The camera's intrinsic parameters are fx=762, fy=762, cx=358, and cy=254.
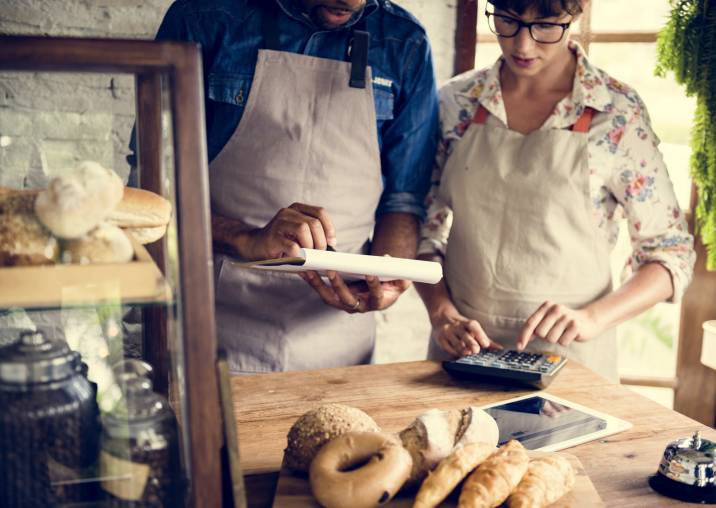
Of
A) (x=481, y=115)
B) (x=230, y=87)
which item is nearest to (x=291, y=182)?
(x=230, y=87)

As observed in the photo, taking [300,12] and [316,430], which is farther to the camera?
[300,12]

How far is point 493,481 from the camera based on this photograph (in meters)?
0.88

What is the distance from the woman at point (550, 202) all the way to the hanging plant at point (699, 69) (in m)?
0.50

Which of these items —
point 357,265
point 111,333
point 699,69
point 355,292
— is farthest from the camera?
point 699,69

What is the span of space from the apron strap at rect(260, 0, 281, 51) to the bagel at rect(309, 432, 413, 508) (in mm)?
1097

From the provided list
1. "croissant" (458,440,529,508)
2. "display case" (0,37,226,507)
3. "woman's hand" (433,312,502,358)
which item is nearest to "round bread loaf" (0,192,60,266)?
"display case" (0,37,226,507)

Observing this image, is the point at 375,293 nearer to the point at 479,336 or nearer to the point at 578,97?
the point at 479,336

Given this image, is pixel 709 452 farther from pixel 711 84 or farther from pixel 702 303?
pixel 702 303

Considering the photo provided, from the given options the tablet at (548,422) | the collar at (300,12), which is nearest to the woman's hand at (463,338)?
the tablet at (548,422)

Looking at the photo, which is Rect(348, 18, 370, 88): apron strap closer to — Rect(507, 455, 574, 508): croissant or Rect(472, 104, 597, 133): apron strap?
Rect(472, 104, 597, 133): apron strap

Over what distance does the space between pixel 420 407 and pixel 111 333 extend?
676 millimetres

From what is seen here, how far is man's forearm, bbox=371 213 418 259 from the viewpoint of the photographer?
189 cm

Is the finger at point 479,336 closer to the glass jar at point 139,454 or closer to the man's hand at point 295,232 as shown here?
the man's hand at point 295,232

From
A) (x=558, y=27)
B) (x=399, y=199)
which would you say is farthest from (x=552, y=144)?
(x=399, y=199)
